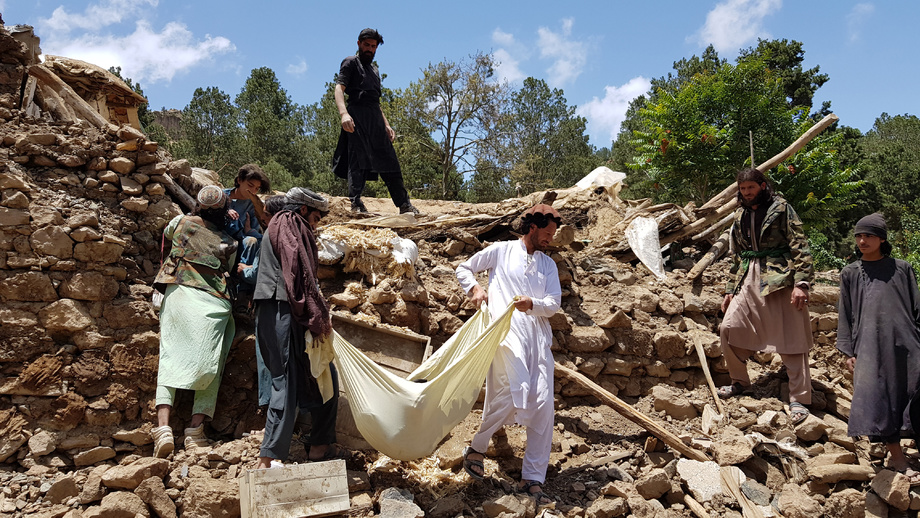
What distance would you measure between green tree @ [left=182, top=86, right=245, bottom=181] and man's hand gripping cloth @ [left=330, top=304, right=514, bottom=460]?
14.3m

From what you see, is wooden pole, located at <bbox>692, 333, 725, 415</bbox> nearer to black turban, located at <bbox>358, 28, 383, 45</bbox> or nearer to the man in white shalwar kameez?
the man in white shalwar kameez

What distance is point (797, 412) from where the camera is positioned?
13.2ft

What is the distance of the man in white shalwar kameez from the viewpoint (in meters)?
3.32

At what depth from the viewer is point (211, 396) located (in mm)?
3471

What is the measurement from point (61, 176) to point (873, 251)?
5.15m

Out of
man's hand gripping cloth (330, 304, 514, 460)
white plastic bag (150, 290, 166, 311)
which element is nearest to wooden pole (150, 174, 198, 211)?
white plastic bag (150, 290, 166, 311)

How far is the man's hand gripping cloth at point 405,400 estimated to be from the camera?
3.03m

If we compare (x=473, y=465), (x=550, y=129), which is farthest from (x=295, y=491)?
(x=550, y=129)

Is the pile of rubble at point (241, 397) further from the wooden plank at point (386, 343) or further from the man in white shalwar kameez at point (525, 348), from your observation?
the man in white shalwar kameez at point (525, 348)

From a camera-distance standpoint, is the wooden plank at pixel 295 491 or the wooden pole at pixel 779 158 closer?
the wooden plank at pixel 295 491

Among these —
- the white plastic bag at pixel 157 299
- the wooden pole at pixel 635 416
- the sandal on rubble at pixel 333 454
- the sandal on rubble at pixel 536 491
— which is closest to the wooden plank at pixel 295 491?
the sandal on rubble at pixel 333 454

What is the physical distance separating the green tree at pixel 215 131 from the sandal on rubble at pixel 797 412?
48.9 ft

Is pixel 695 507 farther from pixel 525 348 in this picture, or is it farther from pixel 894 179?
pixel 894 179

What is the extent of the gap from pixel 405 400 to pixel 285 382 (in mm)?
648
